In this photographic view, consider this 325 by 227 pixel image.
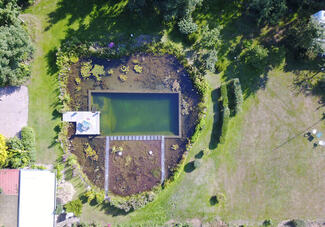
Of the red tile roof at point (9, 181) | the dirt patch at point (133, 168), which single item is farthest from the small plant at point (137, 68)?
the red tile roof at point (9, 181)

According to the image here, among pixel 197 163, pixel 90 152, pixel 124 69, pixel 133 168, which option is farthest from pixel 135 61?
pixel 197 163

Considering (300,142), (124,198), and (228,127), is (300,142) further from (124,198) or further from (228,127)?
(124,198)

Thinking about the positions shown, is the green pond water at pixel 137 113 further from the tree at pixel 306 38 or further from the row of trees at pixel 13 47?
the tree at pixel 306 38

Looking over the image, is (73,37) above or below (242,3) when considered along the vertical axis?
below

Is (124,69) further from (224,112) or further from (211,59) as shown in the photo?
(224,112)

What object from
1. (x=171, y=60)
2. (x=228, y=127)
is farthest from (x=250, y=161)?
(x=171, y=60)

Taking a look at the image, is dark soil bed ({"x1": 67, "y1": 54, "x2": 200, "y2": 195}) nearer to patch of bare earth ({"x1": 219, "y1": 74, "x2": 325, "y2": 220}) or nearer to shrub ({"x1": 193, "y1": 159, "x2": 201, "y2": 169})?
shrub ({"x1": 193, "y1": 159, "x2": 201, "y2": 169})

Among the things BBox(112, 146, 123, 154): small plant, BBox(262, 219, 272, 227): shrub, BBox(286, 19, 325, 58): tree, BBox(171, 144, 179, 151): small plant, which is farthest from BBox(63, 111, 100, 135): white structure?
BBox(286, 19, 325, 58): tree
